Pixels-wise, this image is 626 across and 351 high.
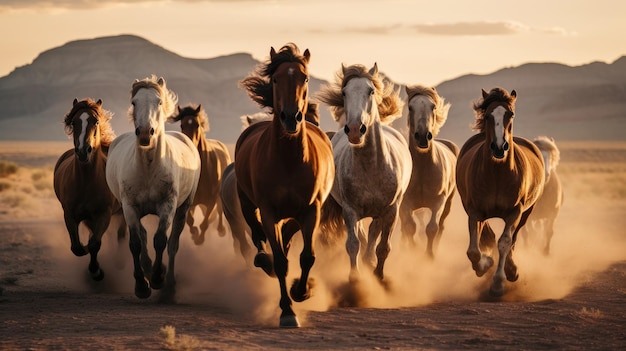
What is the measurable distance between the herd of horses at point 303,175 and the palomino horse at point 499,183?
14 millimetres

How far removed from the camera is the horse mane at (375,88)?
10320mm

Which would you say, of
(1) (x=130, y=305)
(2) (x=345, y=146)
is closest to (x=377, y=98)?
(2) (x=345, y=146)

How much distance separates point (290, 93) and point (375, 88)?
6.97 ft

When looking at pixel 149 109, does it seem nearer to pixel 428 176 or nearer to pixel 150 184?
pixel 150 184

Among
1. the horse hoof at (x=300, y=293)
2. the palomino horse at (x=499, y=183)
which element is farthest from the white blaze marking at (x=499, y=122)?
the horse hoof at (x=300, y=293)

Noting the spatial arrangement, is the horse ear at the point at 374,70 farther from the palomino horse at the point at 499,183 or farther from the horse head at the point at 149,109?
the horse head at the point at 149,109

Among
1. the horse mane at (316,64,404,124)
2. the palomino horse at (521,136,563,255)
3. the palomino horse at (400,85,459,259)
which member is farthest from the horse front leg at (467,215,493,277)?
the palomino horse at (521,136,563,255)

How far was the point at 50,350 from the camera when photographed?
25.5ft

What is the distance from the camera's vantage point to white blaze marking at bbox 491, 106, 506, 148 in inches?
418

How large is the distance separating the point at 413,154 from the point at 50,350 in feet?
22.3

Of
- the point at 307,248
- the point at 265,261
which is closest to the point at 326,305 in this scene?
the point at 265,261

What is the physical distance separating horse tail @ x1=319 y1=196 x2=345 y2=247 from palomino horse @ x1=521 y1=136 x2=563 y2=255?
511cm

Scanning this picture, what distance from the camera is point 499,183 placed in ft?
36.3

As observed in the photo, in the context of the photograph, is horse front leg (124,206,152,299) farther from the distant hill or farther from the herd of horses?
the distant hill
